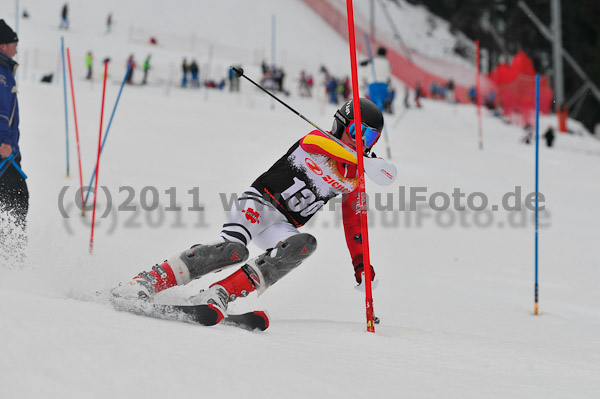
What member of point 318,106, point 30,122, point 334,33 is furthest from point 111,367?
point 334,33

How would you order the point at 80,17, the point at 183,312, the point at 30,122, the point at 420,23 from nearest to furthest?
the point at 183,312
the point at 30,122
the point at 80,17
the point at 420,23

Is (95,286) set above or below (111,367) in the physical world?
below

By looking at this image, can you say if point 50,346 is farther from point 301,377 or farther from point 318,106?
point 318,106

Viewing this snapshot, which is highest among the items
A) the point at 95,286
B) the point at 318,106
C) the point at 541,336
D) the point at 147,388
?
the point at 147,388

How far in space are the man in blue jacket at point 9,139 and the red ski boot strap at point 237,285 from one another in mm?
1827

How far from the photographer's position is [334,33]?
4066 centimetres

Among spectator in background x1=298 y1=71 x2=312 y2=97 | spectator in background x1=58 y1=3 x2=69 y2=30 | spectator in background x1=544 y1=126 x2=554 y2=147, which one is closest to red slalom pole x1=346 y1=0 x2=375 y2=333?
spectator in background x1=544 y1=126 x2=554 y2=147

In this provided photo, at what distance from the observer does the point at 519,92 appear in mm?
26562

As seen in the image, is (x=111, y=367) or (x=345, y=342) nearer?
(x=111, y=367)

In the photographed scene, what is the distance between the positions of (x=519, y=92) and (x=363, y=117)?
82.6ft

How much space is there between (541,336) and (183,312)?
9.72 feet

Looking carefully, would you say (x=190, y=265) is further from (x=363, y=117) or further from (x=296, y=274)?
(x=296, y=274)

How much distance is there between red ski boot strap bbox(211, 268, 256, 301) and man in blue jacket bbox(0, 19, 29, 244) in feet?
5.99

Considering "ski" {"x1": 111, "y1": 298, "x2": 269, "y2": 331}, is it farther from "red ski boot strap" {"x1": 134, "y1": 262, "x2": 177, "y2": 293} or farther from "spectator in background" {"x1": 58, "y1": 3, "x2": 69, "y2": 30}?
"spectator in background" {"x1": 58, "y1": 3, "x2": 69, "y2": 30}
